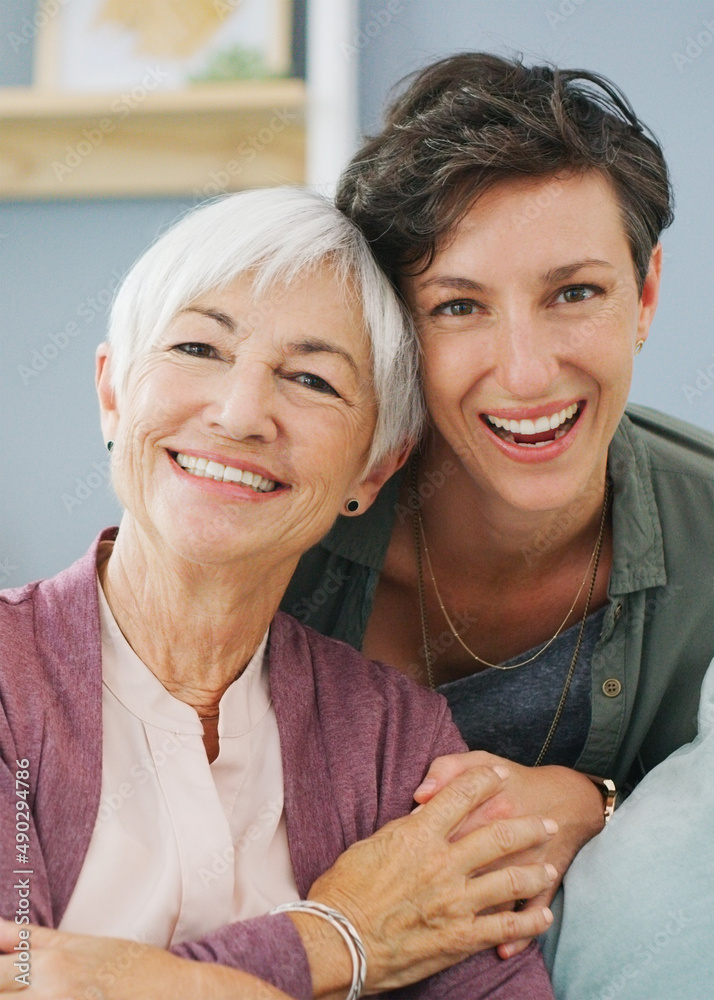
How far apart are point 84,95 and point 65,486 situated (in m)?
0.97

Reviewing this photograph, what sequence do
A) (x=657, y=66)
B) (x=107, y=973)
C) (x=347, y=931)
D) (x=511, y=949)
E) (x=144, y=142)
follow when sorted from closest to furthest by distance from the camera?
(x=107, y=973)
(x=347, y=931)
(x=511, y=949)
(x=657, y=66)
(x=144, y=142)

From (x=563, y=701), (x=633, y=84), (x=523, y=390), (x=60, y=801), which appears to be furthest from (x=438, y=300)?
(x=633, y=84)

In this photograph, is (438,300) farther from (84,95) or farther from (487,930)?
(84,95)

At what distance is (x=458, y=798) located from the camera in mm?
1273

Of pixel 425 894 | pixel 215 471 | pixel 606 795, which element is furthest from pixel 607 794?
pixel 215 471

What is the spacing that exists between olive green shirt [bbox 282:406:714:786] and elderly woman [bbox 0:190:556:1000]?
0.31 meters

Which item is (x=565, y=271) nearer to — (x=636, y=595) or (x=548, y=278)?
(x=548, y=278)

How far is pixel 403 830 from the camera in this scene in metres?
1.24

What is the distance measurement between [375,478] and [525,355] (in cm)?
27

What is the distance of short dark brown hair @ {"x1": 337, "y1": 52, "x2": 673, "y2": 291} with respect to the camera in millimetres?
1415

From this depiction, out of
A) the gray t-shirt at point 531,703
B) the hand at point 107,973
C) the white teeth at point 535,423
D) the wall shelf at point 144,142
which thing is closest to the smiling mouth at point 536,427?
the white teeth at point 535,423

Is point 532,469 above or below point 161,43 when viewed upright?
below

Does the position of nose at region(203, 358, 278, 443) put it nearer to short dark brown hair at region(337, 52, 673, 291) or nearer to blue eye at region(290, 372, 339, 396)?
blue eye at region(290, 372, 339, 396)

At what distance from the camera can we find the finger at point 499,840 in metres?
1.25
